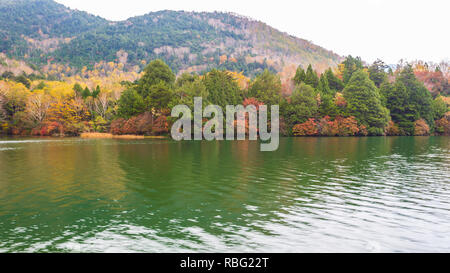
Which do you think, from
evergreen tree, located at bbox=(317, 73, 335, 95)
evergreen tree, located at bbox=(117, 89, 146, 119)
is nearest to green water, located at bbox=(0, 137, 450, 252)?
evergreen tree, located at bbox=(117, 89, 146, 119)

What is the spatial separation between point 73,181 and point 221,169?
27.7ft

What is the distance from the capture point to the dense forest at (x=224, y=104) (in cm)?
6538

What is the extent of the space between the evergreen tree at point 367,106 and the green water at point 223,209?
172ft

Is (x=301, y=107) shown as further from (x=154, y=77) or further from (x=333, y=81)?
(x=154, y=77)

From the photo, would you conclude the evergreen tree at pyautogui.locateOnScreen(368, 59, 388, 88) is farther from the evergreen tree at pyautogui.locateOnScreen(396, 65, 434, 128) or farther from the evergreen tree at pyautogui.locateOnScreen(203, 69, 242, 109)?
the evergreen tree at pyautogui.locateOnScreen(203, 69, 242, 109)

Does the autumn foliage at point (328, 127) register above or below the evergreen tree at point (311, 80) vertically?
below

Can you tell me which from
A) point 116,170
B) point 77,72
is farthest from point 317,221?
point 77,72

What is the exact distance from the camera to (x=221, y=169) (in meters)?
22.1

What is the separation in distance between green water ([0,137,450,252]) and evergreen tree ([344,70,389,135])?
52544mm

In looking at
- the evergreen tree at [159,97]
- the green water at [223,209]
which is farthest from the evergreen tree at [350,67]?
the green water at [223,209]

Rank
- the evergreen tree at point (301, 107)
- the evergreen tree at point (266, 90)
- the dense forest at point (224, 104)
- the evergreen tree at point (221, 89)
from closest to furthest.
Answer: the dense forest at point (224, 104)
the evergreen tree at point (221, 89)
the evergreen tree at point (301, 107)
the evergreen tree at point (266, 90)

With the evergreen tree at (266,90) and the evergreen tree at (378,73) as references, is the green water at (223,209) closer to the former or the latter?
the evergreen tree at (266,90)

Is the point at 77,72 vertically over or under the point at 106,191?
over
